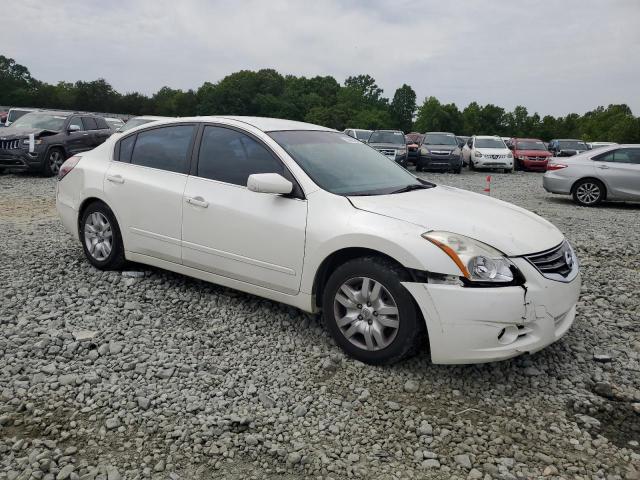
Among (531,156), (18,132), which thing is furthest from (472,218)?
(531,156)

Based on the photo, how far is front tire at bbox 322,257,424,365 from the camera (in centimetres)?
353

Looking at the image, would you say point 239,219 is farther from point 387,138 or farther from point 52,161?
point 387,138

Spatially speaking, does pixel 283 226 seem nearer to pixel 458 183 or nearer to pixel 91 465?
pixel 91 465

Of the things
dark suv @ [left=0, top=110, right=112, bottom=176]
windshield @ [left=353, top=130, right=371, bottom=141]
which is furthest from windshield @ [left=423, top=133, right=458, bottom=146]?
dark suv @ [left=0, top=110, right=112, bottom=176]

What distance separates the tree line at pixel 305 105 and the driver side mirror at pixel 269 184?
223ft

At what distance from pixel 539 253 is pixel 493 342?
2.27 ft

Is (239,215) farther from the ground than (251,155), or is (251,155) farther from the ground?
(251,155)

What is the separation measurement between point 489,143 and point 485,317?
71.8ft

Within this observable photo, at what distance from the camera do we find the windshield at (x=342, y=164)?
13.9 feet

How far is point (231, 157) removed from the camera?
4.59 m

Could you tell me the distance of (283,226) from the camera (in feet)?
13.3

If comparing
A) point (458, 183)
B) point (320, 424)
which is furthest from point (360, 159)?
point (458, 183)

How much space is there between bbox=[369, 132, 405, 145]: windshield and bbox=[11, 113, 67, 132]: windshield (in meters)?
10.7

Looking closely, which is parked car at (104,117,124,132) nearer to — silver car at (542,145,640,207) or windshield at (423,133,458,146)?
windshield at (423,133,458,146)
